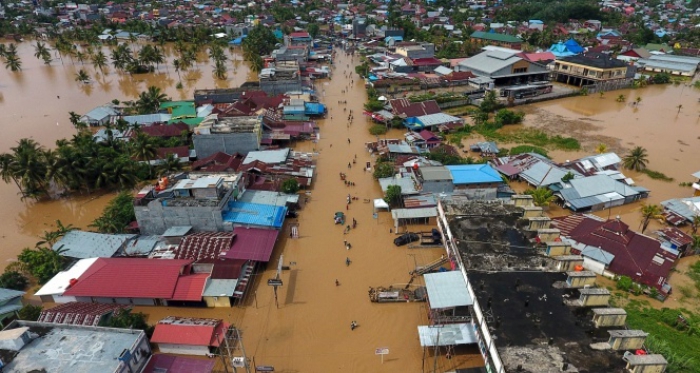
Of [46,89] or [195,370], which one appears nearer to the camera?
[195,370]

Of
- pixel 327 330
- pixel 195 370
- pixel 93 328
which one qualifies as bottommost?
pixel 327 330

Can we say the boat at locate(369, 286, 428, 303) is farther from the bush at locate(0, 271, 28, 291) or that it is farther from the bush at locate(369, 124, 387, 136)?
the bush at locate(369, 124, 387, 136)

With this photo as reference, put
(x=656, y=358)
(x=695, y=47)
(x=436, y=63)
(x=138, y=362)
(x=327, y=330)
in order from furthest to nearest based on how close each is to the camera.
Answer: (x=695, y=47) → (x=436, y=63) → (x=327, y=330) → (x=138, y=362) → (x=656, y=358)

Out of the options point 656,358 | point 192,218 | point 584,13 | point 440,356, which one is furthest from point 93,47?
point 584,13

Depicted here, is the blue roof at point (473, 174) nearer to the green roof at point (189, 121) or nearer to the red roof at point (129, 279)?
the red roof at point (129, 279)

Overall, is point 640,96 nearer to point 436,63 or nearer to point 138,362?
point 436,63

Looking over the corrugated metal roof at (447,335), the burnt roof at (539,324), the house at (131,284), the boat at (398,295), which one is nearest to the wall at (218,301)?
the house at (131,284)
